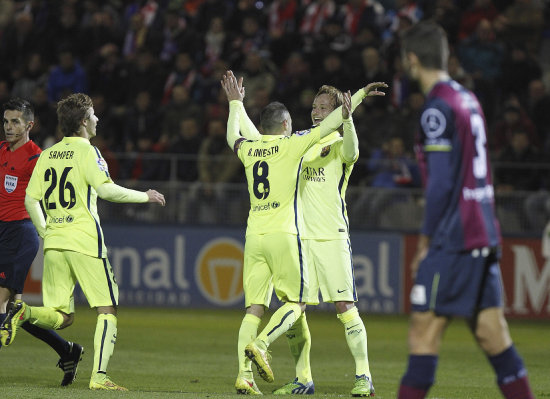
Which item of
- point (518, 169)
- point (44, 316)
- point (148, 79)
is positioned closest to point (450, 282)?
point (44, 316)

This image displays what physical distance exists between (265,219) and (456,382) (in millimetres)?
2616

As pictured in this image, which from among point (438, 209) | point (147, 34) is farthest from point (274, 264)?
point (147, 34)

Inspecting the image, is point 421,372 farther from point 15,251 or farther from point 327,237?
point 15,251

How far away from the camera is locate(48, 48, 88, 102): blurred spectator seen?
2034cm

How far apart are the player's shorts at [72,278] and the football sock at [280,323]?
1292 mm

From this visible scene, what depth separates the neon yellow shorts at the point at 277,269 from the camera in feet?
27.0

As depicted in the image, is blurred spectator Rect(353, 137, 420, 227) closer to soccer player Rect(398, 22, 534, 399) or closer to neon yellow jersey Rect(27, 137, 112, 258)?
neon yellow jersey Rect(27, 137, 112, 258)

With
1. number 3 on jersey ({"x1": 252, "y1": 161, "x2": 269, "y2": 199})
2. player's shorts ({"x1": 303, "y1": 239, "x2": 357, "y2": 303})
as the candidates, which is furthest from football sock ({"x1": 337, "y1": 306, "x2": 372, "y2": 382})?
number 3 on jersey ({"x1": 252, "y1": 161, "x2": 269, "y2": 199})

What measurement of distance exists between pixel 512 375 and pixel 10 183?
549cm

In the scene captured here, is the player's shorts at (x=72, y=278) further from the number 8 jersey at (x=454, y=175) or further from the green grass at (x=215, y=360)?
the number 8 jersey at (x=454, y=175)

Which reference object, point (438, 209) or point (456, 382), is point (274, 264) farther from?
point (438, 209)

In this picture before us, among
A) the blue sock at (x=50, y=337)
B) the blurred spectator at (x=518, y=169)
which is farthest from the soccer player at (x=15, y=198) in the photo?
the blurred spectator at (x=518, y=169)

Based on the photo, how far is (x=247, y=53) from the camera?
19750 millimetres

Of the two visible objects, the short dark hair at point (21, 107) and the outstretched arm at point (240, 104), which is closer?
the outstretched arm at point (240, 104)
